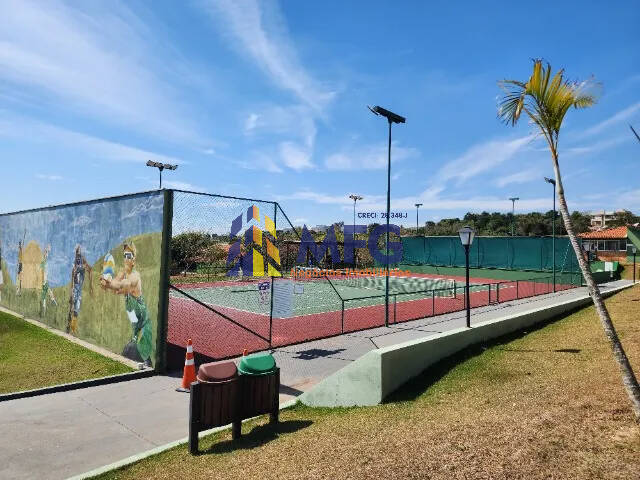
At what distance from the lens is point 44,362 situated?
10.6m

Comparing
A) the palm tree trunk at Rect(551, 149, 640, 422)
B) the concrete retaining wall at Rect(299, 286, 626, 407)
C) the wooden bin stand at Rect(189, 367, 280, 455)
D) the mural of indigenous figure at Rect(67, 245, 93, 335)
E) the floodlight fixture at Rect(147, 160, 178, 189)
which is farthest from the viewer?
the floodlight fixture at Rect(147, 160, 178, 189)

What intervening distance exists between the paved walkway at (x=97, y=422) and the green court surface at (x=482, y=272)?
29359 millimetres

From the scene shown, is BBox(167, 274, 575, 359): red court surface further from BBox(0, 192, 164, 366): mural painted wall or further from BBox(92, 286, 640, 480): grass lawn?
BBox(92, 286, 640, 480): grass lawn

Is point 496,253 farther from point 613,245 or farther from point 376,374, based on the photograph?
point 376,374

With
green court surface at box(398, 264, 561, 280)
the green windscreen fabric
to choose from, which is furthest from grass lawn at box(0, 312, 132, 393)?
the green windscreen fabric

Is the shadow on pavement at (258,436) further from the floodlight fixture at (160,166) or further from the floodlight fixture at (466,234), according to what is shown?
the floodlight fixture at (160,166)

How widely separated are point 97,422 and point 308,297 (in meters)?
18.4

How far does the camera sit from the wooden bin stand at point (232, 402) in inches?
230

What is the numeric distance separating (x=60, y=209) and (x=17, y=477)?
38.5 feet

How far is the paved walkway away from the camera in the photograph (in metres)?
5.73

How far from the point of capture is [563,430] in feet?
15.9

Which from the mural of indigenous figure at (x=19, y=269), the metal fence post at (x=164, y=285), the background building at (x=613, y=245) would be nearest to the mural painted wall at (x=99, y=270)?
the metal fence post at (x=164, y=285)

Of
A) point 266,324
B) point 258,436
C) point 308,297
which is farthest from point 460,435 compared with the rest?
point 308,297

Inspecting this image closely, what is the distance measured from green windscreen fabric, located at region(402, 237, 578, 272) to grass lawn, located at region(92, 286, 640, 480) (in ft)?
92.5
